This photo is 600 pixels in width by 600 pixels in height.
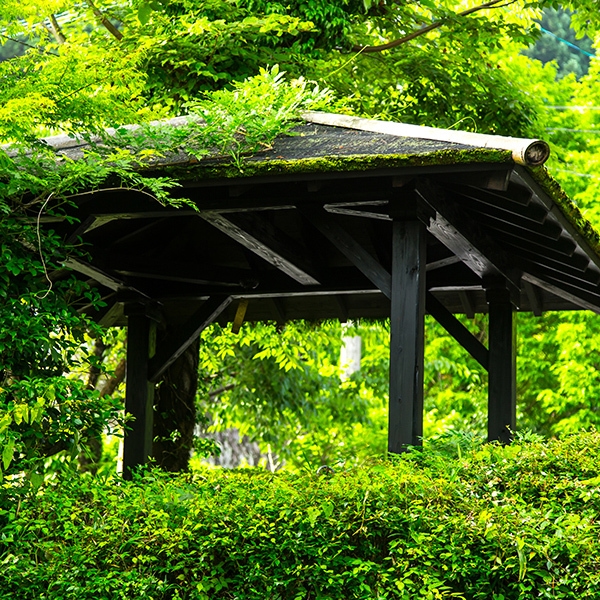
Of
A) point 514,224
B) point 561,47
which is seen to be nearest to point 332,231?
point 514,224

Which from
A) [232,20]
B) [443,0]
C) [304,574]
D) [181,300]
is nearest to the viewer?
[304,574]

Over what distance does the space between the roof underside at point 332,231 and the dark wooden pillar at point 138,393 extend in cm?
32

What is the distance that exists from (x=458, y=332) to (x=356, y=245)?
2220 millimetres

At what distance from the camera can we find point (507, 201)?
23.2 ft

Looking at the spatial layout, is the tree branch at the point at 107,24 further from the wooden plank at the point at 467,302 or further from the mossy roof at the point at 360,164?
the mossy roof at the point at 360,164

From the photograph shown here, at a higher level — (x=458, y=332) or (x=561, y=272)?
(x=561, y=272)

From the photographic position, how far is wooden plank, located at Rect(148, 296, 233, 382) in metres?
9.41

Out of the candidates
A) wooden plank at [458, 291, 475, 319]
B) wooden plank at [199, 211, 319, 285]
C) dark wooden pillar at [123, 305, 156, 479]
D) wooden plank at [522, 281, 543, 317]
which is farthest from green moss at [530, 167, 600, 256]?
dark wooden pillar at [123, 305, 156, 479]

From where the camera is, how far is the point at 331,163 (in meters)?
6.54

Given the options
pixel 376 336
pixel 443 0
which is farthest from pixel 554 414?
pixel 443 0

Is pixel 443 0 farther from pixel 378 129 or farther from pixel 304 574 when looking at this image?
pixel 304 574

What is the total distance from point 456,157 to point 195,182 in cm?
185

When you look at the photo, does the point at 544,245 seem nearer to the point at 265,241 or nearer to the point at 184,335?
the point at 265,241

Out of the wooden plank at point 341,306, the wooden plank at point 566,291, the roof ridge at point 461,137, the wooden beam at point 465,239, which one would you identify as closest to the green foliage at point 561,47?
the wooden plank at point 341,306
